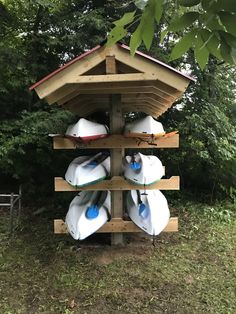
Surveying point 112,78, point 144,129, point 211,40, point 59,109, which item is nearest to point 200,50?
point 211,40

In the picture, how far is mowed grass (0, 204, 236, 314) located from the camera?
11.8 feet

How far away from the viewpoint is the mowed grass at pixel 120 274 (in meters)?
3.61

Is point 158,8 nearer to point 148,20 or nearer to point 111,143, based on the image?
point 148,20

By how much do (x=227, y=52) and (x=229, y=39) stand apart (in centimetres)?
4

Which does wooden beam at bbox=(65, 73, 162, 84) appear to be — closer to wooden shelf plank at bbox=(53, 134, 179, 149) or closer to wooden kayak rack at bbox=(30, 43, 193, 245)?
wooden kayak rack at bbox=(30, 43, 193, 245)

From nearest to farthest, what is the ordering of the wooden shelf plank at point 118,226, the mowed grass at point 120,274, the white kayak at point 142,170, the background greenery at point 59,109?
the mowed grass at point 120,274 → the white kayak at point 142,170 → the wooden shelf plank at point 118,226 → the background greenery at point 59,109

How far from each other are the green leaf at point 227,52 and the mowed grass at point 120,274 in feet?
9.64

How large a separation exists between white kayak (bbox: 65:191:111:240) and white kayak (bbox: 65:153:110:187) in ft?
1.12

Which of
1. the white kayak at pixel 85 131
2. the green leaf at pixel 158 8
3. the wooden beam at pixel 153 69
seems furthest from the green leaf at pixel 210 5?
the white kayak at pixel 85 131

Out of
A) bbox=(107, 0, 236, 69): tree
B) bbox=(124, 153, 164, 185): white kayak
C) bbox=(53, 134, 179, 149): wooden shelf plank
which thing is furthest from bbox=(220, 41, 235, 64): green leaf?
bbox=(53, 134, 179, 149): wooden shelf plank

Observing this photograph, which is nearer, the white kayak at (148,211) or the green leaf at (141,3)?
the green leaf at (141,3)

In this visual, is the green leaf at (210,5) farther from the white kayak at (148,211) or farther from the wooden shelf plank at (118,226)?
the wooden shelf plank at (118,226)

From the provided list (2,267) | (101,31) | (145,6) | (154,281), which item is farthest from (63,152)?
(145,6)

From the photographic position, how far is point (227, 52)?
1.04 m
